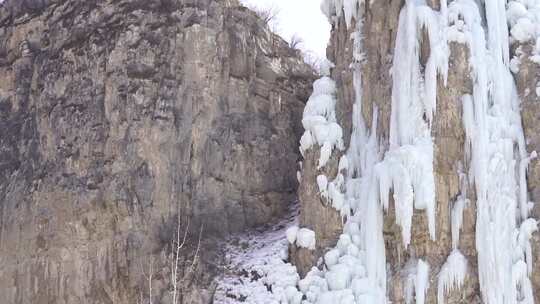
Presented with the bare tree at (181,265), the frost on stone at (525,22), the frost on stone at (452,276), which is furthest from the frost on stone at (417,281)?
the frost on stone at (525,22)

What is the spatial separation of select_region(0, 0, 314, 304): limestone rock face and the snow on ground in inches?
20.4

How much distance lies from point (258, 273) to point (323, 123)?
3900 mm

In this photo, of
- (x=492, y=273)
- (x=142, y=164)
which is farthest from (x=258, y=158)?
(x=492, y=273)

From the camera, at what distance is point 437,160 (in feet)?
57.0

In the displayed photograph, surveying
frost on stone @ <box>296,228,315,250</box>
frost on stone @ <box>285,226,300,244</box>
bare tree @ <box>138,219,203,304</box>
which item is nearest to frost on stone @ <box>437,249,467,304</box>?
frost on stone @ <box>296,228,315,250</box>

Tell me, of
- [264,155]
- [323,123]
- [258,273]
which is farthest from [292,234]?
[264,155]

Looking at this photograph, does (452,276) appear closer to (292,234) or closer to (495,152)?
(495,152)

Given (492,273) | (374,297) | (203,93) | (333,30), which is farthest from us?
(203,93)

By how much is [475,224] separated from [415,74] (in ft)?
11.5

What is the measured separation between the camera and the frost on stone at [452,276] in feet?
54.9

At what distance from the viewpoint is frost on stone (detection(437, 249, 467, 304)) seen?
16.7m

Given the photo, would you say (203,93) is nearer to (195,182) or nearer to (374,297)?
(195,182)

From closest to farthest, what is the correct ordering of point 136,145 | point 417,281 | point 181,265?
point 417,281
point 181,265
point 136,145

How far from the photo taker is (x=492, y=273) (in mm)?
16391
